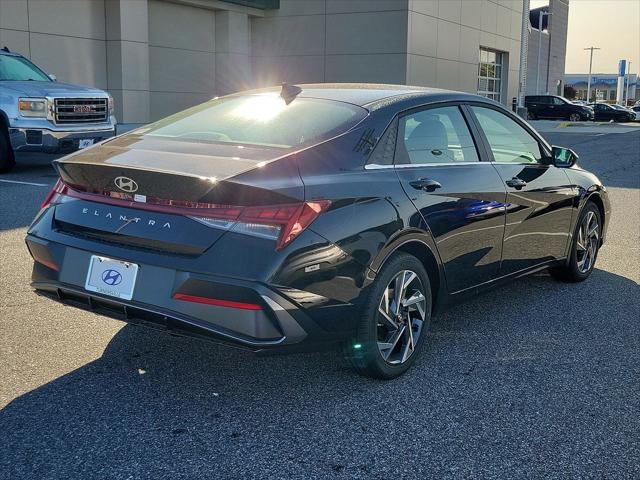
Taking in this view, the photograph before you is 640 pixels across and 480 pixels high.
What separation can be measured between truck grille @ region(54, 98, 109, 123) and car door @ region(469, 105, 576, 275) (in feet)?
28.9

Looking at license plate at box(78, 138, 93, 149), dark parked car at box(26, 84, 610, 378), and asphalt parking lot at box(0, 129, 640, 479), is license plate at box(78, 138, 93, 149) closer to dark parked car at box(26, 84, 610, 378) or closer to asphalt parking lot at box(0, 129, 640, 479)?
asphalt parking lot at box(0, 129, 640, 479)

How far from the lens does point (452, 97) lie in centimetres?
473

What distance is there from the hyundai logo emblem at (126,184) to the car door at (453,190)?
142 centimetres

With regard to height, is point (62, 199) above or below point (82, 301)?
above

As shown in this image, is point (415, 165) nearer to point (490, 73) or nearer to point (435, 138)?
point (435, 138)

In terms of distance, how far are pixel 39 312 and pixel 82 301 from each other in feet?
4.88

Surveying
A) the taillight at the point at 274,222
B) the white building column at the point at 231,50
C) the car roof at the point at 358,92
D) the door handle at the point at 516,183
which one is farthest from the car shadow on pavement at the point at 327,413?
the white building column at the point at 231,50

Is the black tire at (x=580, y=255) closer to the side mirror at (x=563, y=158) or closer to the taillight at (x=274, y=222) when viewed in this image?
the side mirror at (x=563, y=158)

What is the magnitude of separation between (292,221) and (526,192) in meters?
2.41

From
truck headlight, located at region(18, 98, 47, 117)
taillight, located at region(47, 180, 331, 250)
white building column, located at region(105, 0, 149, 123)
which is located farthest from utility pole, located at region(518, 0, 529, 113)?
taillight, located at region(47, 180, 331, 250)

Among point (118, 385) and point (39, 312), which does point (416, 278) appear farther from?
point (39, 312)

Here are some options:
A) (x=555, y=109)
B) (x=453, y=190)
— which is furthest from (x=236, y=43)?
(x=555, y=109)

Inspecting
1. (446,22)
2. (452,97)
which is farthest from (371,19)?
(452,97)

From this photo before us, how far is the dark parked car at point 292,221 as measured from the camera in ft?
10.7
